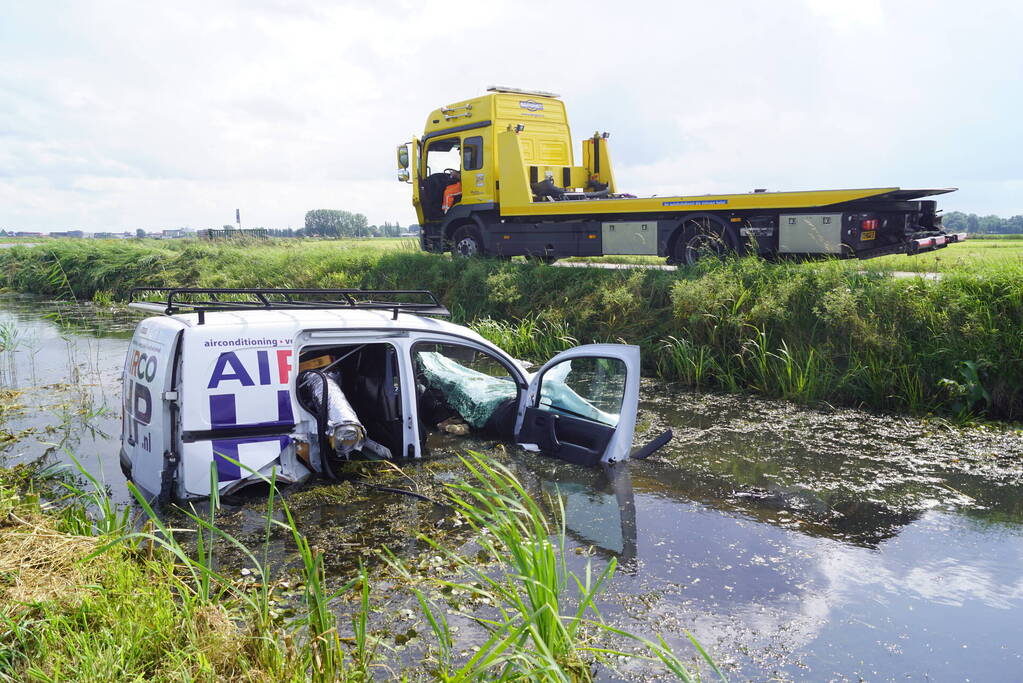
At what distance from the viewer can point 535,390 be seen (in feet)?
22.4

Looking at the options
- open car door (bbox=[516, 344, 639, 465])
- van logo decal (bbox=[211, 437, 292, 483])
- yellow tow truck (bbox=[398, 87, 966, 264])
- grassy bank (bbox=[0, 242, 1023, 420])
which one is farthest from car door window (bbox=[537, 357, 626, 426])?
yellow tow truck (bbox=[398, 87, 966, 264])

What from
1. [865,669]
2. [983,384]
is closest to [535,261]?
[983,384]

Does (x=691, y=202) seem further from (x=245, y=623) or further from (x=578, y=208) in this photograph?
(x=245, y=623)

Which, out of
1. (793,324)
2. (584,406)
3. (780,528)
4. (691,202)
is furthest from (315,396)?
(691,202)

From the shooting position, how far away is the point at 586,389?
21.6 feet

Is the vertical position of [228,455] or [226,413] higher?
[226,413]

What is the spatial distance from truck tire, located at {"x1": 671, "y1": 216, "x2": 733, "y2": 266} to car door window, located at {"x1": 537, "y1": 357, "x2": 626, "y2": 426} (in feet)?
23.3

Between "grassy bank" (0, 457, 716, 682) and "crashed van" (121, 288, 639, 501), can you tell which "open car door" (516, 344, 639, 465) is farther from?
"grassy bank" (0, 457, 716, 682)

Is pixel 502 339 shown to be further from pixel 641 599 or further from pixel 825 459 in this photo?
pixel 641 599

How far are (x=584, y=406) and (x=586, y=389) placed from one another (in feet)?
0.48

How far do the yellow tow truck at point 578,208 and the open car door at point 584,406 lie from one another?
6.83 meters

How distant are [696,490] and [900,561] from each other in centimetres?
175

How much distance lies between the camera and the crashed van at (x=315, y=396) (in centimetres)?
531

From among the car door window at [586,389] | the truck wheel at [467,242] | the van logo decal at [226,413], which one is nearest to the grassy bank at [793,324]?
the truck wheel at [467,242]
